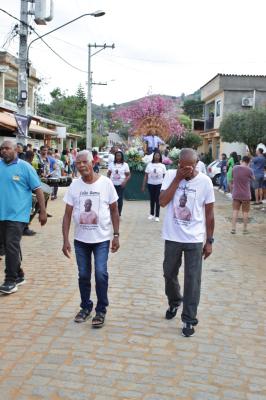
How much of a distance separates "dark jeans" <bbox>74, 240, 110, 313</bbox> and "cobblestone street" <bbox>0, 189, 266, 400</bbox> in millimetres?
285

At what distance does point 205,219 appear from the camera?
16.3 feet

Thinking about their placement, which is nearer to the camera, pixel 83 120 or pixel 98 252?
pixel 98 252

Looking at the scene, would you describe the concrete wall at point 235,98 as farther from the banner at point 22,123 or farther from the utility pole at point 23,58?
the banner at point 22,123

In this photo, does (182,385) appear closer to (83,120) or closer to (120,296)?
(120,296)

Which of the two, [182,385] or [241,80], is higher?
[241,80]

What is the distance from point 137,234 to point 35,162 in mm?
4012

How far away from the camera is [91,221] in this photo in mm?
4930

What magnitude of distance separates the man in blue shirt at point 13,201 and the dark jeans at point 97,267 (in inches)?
46.8

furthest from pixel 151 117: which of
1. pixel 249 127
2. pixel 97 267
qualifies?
pixel 97 267

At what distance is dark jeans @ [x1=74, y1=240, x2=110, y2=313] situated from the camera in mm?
4938

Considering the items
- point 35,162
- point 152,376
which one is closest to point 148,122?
point 35,162

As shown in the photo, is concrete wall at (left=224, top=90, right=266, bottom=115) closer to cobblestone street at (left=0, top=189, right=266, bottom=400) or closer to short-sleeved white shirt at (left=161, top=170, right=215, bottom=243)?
cobblestone street at (left=0, top=189, right=266, bottom=400)

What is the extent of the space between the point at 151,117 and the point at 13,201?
18.2 m

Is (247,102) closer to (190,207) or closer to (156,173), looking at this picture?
(156,173)
